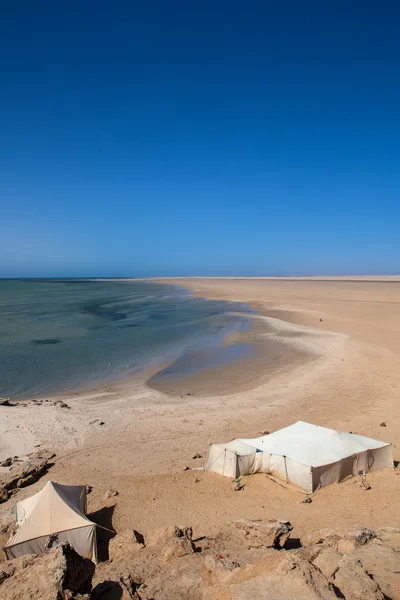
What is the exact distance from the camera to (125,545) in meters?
9.67

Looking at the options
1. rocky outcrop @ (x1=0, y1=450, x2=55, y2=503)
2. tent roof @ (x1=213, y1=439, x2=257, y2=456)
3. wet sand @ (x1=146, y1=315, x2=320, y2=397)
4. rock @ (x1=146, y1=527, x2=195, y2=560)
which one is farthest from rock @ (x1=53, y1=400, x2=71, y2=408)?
rock @ (x1=146, y1=527, x2=195, y2=560)

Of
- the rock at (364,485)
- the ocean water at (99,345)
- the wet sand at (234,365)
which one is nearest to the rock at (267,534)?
the rock at (364,485)

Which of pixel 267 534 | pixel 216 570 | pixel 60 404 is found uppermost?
pixel 216 570

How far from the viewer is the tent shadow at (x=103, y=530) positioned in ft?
32.7

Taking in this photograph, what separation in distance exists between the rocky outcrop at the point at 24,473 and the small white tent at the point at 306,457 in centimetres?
626

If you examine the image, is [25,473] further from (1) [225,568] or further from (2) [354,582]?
(2) [354,582]

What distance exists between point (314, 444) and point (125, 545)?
290 inches

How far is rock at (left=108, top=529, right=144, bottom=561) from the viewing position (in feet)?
30.9

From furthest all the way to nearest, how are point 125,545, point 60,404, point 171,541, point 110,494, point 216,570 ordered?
point 60,404 → point 110,494 → point 125,545 → point 171,541 → point 216,570

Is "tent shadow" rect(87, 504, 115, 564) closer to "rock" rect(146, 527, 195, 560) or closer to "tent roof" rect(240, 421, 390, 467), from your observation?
"rock" rect(146, 527, 195, 560)

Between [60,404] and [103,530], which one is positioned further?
[60,404]

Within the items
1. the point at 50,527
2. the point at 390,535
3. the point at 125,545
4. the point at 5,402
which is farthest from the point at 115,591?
the point at 5,402

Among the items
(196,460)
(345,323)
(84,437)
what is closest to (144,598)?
(196,460)

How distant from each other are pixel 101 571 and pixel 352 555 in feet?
17.9
